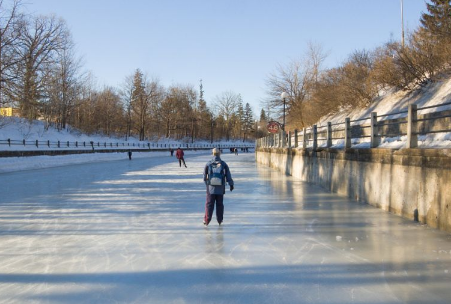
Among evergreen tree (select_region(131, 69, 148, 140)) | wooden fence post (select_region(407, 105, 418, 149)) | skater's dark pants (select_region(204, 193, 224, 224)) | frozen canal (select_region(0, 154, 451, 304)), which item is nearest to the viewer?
frozen canal (select_region(0, 154, 451, 304))

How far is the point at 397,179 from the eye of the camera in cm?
736

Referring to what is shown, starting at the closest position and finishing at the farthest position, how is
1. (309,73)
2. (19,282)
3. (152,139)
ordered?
(19,282), (309,73), (152,139)

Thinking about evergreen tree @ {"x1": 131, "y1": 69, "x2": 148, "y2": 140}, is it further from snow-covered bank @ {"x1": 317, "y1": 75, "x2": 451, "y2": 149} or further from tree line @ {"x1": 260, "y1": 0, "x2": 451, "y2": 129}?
snow-covered bank @ {"x1": 317, "y1": 75, "x2": 451, "y2": 149}

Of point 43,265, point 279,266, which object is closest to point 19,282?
point 43,265

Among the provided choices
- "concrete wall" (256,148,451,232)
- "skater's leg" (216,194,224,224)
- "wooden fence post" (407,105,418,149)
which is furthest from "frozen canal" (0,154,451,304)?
"wooden fence post" (407,105,418,149)

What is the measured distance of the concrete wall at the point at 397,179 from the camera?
5.91 meters

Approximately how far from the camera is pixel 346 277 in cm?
400

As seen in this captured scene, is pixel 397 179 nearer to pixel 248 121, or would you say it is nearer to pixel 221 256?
pixel 221 256

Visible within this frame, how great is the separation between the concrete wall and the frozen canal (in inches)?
14.1

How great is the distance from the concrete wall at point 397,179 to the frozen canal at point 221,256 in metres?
0.36

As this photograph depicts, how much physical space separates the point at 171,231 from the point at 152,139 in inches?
2948

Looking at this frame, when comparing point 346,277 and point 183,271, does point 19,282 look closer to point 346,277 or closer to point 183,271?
point 183,271

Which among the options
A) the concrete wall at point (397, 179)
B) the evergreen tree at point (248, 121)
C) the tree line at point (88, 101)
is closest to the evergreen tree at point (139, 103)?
the tree line at point (88, 101)

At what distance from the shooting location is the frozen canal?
3594 millimetres
